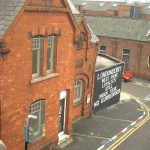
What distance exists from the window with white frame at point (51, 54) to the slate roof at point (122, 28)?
74.6 ft

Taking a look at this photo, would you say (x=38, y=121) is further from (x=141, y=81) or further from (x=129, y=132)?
(x=141, y=81)

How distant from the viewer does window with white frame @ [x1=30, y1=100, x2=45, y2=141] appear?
55.7 feet

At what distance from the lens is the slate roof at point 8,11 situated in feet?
45.1

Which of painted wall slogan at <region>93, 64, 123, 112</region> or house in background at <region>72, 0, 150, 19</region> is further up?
house in background at <region>72, 0, 150, 19</region>

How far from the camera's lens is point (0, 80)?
45.9ft

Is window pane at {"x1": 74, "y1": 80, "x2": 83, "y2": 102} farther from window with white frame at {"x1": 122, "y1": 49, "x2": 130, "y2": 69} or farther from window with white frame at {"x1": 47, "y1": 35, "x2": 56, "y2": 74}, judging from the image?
window with white frame at {"x1": 122, "y1": 49, "x2": 130, "y2": 69}

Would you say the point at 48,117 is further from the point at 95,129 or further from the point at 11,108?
the point at 95,129

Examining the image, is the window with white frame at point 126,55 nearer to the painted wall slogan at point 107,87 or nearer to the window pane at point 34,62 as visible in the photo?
the painted wall slogan at point 107,87

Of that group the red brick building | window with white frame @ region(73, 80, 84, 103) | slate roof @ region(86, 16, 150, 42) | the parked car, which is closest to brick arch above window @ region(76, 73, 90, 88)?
window with white frame @ region(73, 80, 84, 103)

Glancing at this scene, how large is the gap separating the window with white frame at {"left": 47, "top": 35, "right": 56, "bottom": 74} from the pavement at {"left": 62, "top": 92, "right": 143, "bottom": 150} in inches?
193

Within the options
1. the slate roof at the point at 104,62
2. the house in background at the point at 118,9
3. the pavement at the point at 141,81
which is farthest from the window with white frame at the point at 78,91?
the house in background at the point at 118,9

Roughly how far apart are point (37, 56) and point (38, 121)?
3.55 meters

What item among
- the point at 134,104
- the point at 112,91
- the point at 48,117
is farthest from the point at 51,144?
the point at 134,104

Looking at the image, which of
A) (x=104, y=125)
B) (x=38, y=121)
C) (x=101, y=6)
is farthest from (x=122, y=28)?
(x=101, y=6)
